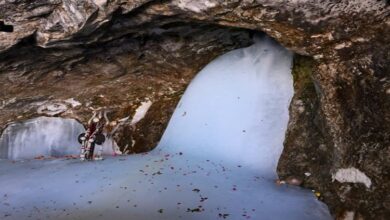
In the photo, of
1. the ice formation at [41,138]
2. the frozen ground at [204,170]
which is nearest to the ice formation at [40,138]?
the ice formation at [41,138]

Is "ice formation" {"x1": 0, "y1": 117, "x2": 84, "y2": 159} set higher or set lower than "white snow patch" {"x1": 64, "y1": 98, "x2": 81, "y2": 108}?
lower

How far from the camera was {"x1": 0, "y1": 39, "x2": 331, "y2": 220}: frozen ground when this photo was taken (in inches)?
326

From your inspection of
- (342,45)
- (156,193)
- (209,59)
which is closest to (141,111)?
(209,59)

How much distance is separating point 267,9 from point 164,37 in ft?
→ 12.6

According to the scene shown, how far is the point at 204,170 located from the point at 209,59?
13.8ft

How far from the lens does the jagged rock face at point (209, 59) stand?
8.29 m

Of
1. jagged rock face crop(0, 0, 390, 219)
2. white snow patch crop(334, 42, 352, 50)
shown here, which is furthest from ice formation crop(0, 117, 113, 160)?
white snow patch crop(334, 42, 352, 50)

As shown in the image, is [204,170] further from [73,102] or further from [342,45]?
[73,102]

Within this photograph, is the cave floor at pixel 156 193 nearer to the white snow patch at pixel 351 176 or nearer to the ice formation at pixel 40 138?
the white snow patch at pixel 351 176

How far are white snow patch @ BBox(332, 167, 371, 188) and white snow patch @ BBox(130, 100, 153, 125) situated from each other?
24.7ft

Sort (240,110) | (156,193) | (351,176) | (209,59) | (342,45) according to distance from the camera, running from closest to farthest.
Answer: (351,176) < (156,193) < (342,45) < (240,110) < (209,59)

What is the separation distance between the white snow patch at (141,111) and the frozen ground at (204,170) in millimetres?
1759

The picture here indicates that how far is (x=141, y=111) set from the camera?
567 inches

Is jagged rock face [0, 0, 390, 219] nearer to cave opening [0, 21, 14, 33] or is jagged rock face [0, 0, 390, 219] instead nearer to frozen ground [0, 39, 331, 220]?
cave opening [0, 21, 14, 33]
